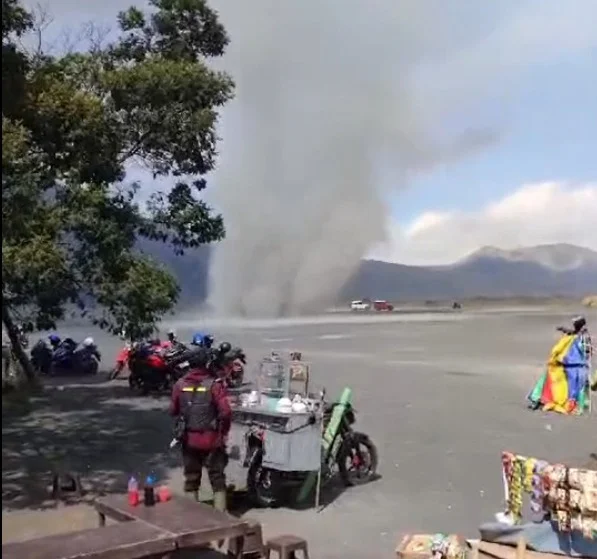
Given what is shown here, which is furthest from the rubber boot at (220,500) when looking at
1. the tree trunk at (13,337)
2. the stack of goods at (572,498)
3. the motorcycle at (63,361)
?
the motorcycle at (63,361)

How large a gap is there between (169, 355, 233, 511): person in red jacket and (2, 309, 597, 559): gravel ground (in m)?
0.72

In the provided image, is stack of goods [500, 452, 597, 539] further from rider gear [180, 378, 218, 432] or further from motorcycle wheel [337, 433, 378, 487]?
motorcycle wheel [337, 433, 378, 487]

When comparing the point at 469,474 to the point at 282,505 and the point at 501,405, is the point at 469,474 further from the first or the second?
the point at 501,405

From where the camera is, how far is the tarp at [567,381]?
1524 centimetres

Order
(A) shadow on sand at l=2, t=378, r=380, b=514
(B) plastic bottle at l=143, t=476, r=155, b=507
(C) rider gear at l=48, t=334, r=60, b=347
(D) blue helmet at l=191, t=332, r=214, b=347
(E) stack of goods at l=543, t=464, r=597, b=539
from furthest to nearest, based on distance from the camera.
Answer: (C) rider gear at l=48, t=334, r=60, b=347 → (D) blue helmet at l=191, t=332, r=214, b=347 → (A) shadow on sand at l=2, t=378, r=380, b=514 → (B) plastic bottle at l=143, t=476, r=155, b=507 → (E) stack of goods at l=543, t=464, r=597, b=539

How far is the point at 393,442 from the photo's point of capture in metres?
12.3

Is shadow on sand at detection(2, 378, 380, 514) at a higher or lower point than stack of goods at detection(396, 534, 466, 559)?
lower

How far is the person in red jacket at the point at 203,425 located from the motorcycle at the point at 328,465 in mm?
657

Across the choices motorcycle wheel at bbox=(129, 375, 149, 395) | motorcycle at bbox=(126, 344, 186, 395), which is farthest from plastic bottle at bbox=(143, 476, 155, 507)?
motorcycle wheel at bbox=(129, 375, 149, 395)

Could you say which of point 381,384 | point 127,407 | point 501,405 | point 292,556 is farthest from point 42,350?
point 292,556

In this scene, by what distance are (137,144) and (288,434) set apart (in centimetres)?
798

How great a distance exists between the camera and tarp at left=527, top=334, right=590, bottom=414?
15.2m

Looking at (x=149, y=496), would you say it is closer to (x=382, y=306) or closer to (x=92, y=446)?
(x=92, y=446)

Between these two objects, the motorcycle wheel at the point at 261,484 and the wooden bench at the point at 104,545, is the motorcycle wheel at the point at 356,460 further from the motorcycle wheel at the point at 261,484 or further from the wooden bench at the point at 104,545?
the wooden bench at the point at 104,545
